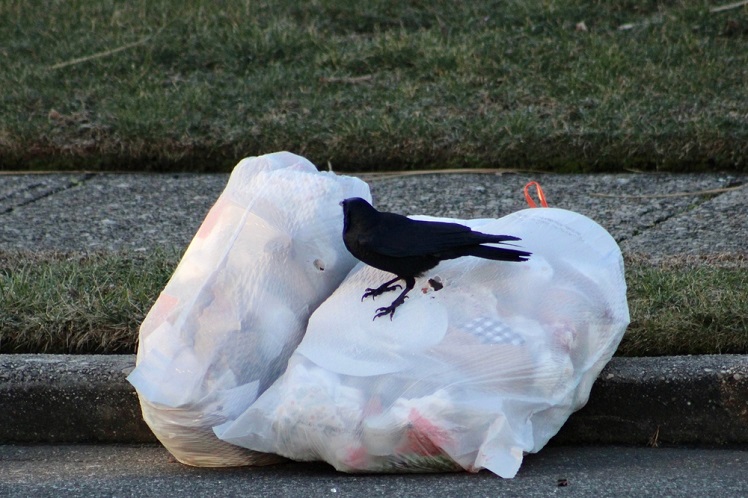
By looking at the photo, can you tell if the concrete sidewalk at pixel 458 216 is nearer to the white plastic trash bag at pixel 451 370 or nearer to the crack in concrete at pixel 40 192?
the crack in concrete at pixel 40 192

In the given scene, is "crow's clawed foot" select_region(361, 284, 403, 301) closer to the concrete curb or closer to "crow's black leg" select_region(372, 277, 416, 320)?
"crow's black leg" select_region(372, 277, 416, 320)

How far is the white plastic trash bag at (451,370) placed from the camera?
2.32 meters

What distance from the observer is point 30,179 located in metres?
5.02

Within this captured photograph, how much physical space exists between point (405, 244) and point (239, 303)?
0.43m

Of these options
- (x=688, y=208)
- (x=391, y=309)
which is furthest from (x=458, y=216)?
(x=391, y=309)

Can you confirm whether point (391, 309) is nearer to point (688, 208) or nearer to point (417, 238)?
point (417, 238)

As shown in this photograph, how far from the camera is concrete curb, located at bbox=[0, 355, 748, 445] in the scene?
8.74 feet

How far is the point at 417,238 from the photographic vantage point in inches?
98.6

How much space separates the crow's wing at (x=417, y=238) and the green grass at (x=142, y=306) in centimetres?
72

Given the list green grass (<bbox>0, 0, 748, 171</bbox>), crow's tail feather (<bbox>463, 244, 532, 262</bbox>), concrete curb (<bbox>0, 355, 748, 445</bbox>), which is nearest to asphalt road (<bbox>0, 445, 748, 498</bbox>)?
concrete curb (<bbox>0, 355, 748, 445</bbox>)

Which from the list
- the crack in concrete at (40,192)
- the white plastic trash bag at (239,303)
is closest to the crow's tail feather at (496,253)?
the white plastic trash bag at (239,303)

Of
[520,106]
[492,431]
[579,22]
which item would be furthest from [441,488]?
[579,22]

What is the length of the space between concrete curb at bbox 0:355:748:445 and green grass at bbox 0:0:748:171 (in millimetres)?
2281

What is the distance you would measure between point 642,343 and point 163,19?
14.5 ft
